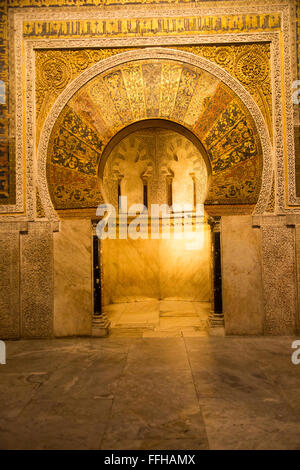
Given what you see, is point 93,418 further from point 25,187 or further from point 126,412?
point 25,187

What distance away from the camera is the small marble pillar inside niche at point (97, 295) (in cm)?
425

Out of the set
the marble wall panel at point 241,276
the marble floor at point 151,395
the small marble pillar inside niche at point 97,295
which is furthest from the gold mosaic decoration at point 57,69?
the marble floor at point 151,395

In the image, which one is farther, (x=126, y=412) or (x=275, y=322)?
(x=275, y=322)

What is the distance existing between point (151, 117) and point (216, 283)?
2.33 m

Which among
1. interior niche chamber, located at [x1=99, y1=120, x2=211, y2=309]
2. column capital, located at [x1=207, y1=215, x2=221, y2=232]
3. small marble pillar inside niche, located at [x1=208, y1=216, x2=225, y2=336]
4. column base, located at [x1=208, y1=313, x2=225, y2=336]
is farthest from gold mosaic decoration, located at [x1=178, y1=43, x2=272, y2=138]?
interior niche chamber, located at [x1=99, y1=120, x2=211, y2=309]

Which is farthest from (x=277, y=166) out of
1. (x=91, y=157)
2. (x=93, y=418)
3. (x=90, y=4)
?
(x=93, y=418)

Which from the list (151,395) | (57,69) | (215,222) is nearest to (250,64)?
(215,222)

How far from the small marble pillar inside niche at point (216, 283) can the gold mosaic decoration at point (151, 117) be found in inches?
14.8

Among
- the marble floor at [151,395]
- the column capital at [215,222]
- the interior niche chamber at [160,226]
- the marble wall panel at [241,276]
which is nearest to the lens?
the marble floor at [151,395]

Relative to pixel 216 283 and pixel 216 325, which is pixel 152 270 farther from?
pixel 216 325

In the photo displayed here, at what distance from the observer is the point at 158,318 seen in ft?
17.6

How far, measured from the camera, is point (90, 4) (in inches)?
169

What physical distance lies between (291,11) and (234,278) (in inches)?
139

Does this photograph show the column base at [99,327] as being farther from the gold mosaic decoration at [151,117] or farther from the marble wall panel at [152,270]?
the marble wall panel at [152,270]
